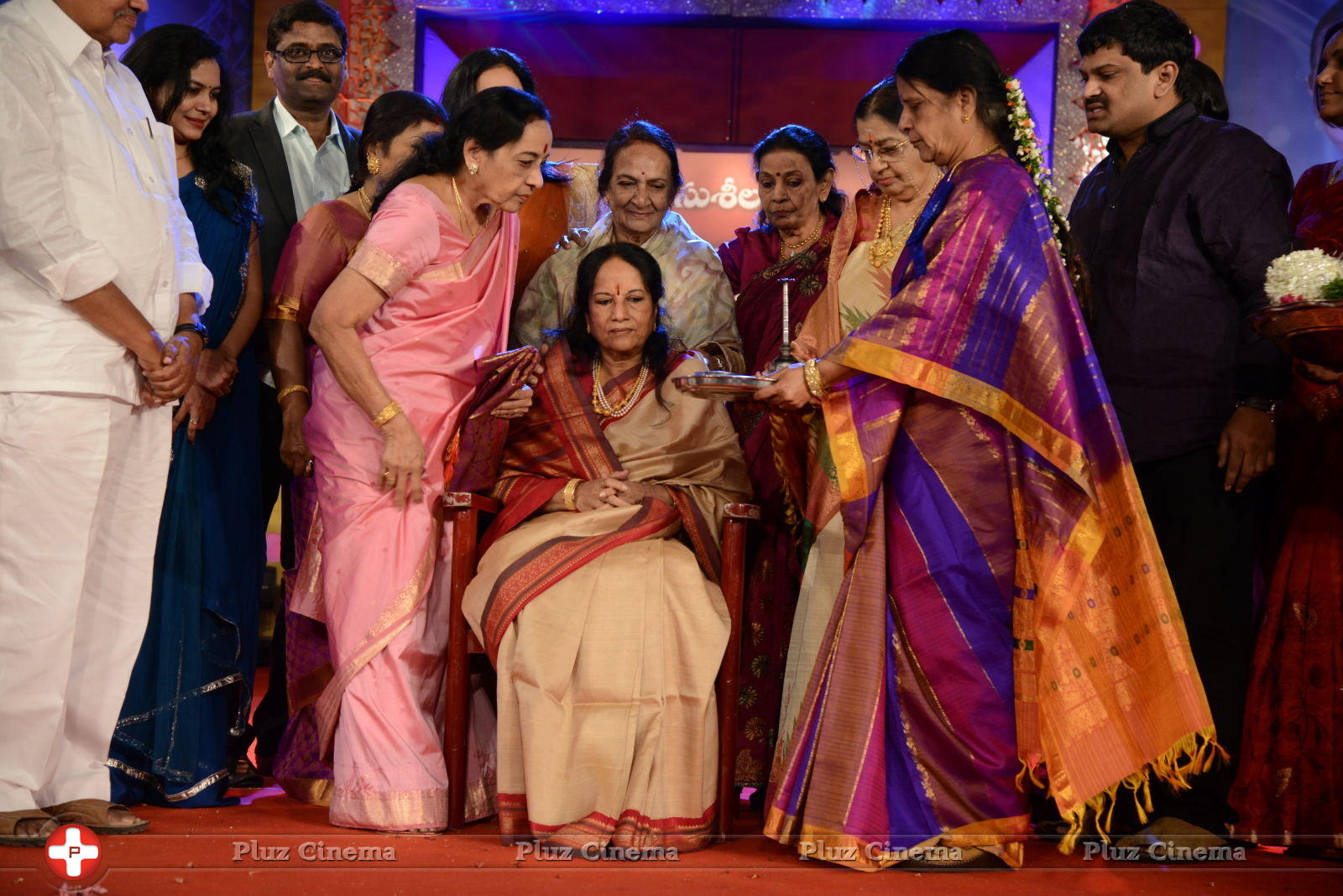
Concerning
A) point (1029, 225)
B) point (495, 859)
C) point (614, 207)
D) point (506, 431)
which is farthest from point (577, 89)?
point (495, 859)

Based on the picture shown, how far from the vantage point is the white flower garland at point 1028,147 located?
10.4 feet

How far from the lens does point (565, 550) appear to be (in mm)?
3383

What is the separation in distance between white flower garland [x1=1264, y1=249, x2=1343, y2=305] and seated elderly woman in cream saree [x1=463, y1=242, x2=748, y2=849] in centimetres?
149

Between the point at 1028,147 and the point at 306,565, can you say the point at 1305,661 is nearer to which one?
the point at 1028,147

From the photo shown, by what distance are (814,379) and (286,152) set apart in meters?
2.45

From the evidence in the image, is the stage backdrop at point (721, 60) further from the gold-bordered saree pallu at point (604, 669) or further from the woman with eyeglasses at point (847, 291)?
the gold-bordered saree pallu at point (604, 669)

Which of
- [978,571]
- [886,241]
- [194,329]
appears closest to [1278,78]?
[886,241]

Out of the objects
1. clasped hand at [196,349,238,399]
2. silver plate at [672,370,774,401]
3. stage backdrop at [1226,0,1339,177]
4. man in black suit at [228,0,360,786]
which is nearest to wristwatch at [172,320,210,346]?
clasped hand at [196,349,238,399]

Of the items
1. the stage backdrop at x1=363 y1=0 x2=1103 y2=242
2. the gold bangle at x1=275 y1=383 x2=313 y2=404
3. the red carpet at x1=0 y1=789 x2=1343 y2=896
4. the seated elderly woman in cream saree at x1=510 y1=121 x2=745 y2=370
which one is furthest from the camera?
the stage backdrop at x1=363 y1=0 x2=1103 y2=242

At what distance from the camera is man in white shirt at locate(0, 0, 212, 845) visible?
2967mm

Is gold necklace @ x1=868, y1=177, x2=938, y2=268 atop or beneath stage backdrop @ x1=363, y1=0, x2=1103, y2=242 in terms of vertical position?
beneath

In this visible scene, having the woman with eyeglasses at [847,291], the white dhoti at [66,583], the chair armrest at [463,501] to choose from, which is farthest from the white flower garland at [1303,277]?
the white dhoti at [66,583]

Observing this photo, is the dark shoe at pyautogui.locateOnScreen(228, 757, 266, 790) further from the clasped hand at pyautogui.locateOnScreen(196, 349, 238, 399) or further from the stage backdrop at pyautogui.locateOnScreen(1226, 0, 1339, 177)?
the stage backdrop at pyautogui.locateOnScreen(1226, 0, 1339, 177)

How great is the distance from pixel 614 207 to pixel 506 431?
97 cm
